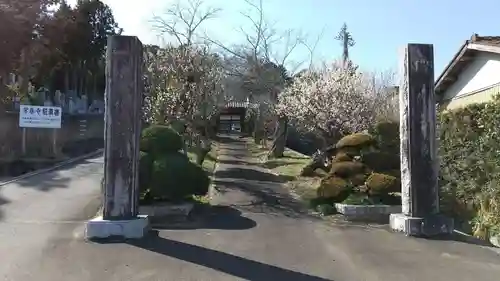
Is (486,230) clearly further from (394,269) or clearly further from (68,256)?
(68,256)

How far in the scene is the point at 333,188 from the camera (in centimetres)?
1266

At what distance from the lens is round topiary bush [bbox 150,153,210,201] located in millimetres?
11250

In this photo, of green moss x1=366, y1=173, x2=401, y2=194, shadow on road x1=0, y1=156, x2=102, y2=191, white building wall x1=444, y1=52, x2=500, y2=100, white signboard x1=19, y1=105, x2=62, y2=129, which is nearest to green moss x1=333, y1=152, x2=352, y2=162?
green moss x1=366, y1=173, x2=401, y2=194

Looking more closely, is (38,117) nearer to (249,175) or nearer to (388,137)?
(249,175)

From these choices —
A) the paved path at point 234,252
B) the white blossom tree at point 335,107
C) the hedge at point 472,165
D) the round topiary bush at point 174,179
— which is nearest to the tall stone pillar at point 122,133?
the paved path at point 234,252

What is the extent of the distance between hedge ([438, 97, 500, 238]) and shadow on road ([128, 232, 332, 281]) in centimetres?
450

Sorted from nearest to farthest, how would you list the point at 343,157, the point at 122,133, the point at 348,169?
the point at 122,133 → the point at 348,169 → the point at 343,157

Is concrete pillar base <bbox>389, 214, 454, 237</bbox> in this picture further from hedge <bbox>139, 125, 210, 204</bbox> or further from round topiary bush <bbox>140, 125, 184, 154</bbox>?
round topiary bush <bbox>140, 125, 184, 154</bbox>

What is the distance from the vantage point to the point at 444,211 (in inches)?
466

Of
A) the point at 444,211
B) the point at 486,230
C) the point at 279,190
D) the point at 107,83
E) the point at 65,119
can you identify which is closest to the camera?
the point at 107,83

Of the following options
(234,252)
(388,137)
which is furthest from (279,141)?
(234,252)

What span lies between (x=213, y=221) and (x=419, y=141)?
4.41m

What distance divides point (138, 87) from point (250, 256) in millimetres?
3567

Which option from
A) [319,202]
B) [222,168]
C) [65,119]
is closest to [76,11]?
[65,119]
